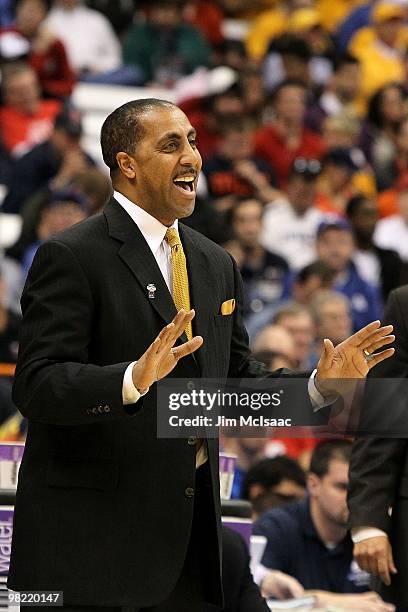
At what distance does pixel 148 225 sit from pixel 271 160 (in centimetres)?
762

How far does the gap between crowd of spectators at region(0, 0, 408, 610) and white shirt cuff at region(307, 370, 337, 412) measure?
1.90m

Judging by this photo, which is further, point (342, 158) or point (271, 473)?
point (342, 158)

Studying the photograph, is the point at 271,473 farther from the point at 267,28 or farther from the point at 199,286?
the point at 267,28

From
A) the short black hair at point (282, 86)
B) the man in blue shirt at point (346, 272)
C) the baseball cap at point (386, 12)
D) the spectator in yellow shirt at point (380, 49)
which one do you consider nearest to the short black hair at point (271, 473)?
the man in blue shirt at point (346, 272)

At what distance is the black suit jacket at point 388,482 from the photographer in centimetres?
424

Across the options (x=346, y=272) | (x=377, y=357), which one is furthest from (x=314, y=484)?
(x=346, y=272)

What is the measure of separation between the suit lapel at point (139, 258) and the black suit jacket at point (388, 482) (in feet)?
3.53

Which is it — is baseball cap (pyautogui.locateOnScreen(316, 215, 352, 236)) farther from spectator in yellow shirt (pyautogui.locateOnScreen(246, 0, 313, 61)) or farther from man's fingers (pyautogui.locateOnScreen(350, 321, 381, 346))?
man's fingers (pyautogui.locateOnScreen(350, 321, 381, 346))

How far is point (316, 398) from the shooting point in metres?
3.57

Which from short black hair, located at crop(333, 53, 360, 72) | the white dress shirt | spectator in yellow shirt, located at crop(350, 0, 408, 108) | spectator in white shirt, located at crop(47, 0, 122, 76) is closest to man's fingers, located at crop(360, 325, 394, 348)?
the white dress shirt

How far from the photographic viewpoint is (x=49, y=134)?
9.66 metres

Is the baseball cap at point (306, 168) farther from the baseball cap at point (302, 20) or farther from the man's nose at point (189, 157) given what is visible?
the man's nose at point (189, 157)

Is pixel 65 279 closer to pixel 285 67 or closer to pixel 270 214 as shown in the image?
pixel 270 214

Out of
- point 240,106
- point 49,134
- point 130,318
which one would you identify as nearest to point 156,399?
point 130,318
